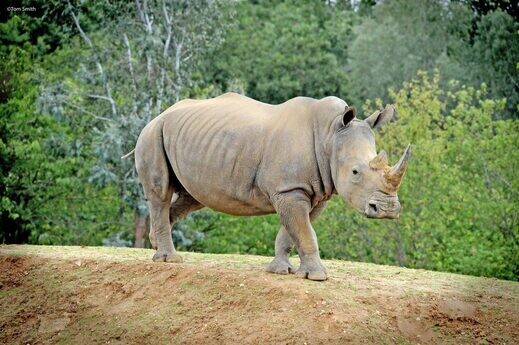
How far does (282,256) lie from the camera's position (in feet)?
34.0

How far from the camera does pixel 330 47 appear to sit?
46125 mm

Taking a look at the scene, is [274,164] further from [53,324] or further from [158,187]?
[53,324]

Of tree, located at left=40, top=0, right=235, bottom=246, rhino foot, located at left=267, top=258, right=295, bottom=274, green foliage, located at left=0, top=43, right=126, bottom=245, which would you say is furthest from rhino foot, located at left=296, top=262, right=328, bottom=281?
green foliage, located at left=0, top=43, right=126, bottom=245

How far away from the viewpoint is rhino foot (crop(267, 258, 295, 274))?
33.3 ft

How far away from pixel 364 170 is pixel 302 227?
1039 millimetres

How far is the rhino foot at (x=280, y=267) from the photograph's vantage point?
10164 mm

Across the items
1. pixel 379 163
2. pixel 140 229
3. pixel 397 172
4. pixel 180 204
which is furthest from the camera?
pixel 140 229

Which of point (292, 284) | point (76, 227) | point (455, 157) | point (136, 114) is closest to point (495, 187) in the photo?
point (455, 157)

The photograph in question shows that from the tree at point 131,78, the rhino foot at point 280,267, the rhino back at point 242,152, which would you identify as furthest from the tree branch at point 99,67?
the rhino foot at point 280,267

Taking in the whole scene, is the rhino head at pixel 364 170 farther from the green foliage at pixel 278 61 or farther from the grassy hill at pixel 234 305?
the green foliage at pixel 278 61

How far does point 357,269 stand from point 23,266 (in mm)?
4380

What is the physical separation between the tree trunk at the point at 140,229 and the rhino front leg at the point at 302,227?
10.9m

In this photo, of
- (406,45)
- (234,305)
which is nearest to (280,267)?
(234,305)

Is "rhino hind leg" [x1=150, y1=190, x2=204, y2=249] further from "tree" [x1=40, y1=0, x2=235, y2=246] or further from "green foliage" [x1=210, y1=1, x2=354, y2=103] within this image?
"green foliage" [x1=210, y1=1, x2=354, y2=103]
